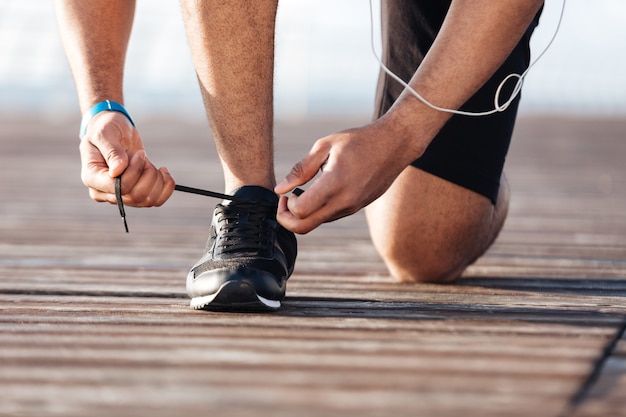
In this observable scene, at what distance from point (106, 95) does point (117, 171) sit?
296 millimetres

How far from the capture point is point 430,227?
5.97 ft

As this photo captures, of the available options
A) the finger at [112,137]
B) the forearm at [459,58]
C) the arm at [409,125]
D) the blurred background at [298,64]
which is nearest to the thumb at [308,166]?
the arm at [409,125]

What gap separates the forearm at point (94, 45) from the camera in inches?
60.2

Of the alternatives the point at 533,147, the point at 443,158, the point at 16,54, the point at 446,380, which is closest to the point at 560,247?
the point at 443,158

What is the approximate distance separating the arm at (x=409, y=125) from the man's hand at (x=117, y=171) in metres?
0.17

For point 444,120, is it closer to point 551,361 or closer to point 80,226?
point 551,361

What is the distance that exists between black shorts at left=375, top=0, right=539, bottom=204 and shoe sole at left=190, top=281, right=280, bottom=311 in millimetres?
573

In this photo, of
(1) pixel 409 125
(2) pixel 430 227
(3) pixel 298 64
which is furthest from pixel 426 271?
(3) pixel 298 64

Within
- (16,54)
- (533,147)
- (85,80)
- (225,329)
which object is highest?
(85,80)

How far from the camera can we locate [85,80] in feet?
5.03

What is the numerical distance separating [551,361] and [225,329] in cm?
40

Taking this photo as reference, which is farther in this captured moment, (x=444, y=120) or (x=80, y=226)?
(x=80, y=226)

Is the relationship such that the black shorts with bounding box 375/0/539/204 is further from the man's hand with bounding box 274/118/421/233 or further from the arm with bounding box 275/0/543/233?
the man's hand with bounding box 274/118/421/233

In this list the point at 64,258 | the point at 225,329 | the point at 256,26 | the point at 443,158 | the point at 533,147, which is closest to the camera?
the point at 225,329
